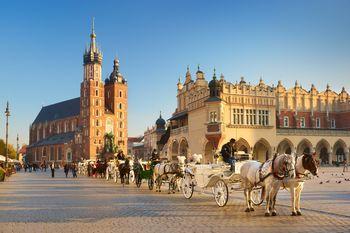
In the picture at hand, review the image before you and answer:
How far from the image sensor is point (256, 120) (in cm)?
5588

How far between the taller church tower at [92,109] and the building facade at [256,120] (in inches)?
2099

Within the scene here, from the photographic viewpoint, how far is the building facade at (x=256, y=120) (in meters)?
53.7

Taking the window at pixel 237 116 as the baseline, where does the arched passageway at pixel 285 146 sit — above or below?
below

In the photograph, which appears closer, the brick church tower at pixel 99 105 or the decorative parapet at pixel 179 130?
the decorative parapet at pixel 179 130

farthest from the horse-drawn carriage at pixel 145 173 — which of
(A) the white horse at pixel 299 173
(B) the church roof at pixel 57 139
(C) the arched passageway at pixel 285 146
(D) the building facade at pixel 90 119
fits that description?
(B) the church roof at pixel 57 139

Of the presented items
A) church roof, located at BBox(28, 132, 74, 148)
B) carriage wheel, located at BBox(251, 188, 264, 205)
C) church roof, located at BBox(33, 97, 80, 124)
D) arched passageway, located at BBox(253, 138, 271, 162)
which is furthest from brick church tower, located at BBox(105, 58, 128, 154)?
carriage wheel, located at BBox(251, 188, 264, 205)

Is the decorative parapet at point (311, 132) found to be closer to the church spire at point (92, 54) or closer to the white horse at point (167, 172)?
the white horse at point (167, 172)

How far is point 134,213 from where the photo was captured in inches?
484

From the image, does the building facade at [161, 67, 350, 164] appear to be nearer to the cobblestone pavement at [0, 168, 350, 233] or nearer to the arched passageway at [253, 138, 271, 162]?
the arched passageway at [253, 138, 271, 162]

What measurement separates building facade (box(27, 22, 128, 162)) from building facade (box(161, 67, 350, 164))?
178ft

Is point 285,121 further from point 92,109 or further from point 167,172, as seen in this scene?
point 92,109

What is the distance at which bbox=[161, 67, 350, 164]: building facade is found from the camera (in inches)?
2115

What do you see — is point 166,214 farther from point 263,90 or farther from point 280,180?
point 263,90

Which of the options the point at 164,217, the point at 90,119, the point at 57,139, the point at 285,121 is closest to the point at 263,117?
the point at 285,121
